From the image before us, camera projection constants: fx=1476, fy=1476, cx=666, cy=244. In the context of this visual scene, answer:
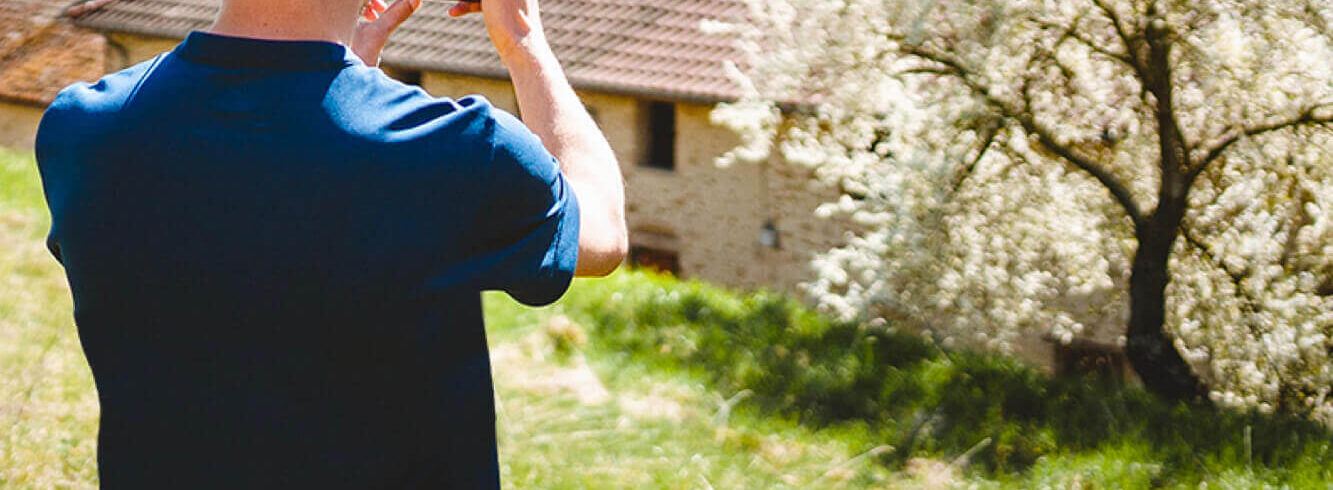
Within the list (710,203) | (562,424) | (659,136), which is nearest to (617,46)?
(659,136)

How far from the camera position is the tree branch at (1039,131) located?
30.7 ft

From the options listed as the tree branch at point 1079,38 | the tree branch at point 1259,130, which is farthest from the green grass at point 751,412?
the tree branch at point 1079,38

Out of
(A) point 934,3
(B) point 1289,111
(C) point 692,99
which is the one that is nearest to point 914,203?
(A) point 934,3

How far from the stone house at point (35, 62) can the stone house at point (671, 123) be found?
9.00 m

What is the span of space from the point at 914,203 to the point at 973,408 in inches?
173

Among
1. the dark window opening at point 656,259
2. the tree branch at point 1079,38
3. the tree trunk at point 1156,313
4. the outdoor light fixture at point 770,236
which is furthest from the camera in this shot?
the dark window opening at point 656,259

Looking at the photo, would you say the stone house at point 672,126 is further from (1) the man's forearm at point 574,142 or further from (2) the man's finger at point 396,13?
(1) the man's forearm at point 574,142

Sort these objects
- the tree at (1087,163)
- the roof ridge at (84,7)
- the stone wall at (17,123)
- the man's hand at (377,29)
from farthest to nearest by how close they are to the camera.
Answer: the stone wall at (17,123) → the roof ridge at (84,7) → the tree at (1087,163) → the man's hand at (377,29)

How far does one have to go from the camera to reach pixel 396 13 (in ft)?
5.05

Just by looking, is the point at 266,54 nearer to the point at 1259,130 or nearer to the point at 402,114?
the point at 402,114

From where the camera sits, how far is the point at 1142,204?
10031mm

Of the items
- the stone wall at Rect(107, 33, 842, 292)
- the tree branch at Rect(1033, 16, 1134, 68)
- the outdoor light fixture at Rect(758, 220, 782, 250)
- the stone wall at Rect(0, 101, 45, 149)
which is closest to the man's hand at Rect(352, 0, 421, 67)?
the tree branch at Rect(1033, 16, 1134, 68)

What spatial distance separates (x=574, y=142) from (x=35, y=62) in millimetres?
28932

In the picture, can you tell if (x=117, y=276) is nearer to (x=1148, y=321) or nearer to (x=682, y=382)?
(x=682, y=382)
